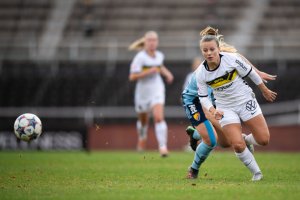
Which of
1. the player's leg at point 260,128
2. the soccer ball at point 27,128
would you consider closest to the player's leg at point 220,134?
the player's leg at point 260,128

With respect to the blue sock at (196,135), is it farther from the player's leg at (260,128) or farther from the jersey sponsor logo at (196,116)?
the player's leg at (260,128)

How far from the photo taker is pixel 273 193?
8055 mm

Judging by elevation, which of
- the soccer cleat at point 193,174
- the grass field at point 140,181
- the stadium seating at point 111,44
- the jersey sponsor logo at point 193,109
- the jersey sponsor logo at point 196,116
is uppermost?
the stadium seating at point 111,44

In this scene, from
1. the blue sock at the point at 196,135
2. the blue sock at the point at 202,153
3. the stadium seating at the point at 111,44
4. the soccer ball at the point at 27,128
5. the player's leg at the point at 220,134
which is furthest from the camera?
the stadium seating at the point at 111,44

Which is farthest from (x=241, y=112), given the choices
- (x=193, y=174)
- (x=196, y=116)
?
(x=193, y=174)

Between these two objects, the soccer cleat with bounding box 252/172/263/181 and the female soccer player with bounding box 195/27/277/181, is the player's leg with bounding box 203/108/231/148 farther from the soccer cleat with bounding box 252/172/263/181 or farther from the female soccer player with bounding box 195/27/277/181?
the soccer cleat with bounding box 252/172/263/181

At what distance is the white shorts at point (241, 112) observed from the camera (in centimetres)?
966

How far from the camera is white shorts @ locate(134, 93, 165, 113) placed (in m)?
16.3

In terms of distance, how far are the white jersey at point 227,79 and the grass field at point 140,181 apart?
108cm

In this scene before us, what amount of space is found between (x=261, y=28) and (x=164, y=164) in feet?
52.0

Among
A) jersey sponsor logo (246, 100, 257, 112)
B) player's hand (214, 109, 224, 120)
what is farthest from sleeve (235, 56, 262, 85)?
player's hand (214, 109, 224, 120)

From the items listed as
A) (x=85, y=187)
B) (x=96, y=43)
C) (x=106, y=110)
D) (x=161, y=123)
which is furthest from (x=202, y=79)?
(x=96, y=43)

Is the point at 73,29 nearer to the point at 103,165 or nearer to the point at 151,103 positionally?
the point at 151,103

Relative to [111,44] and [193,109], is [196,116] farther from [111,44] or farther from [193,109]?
[111,44]
